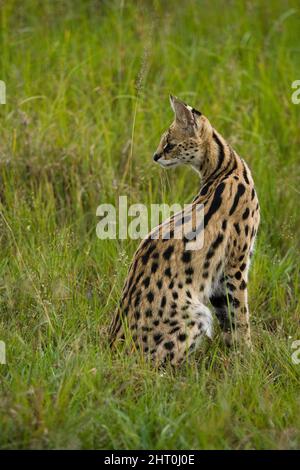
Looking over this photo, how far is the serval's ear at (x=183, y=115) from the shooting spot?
5.44m

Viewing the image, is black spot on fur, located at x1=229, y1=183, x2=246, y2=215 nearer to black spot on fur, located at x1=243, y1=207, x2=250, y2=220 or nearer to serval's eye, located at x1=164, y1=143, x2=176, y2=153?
black spot on fur, located at x1=243, y1=207, x2=250, y2=220

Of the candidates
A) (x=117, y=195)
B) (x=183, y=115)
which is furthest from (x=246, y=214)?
(x=117, y=195)

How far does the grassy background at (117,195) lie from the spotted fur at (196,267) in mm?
175

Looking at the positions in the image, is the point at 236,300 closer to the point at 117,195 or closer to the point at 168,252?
the point at 168,252

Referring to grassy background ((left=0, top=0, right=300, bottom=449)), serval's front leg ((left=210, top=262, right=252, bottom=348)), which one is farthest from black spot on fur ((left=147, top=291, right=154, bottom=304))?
serval's front leg ((left=210, top=262, right=252, bottom=348))

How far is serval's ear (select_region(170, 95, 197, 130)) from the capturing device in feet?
17.8

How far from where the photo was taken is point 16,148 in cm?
696

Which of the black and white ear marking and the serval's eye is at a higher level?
the black and white ear marking

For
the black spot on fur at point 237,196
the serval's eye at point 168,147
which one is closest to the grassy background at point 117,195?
the serval's eye at point 168,147

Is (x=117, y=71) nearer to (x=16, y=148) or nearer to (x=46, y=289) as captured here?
(x=16, y=148)

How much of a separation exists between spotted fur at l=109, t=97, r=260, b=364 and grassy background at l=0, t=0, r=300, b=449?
18cm

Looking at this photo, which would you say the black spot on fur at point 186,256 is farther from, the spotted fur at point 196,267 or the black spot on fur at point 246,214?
the black spot on fur at point 246,214
